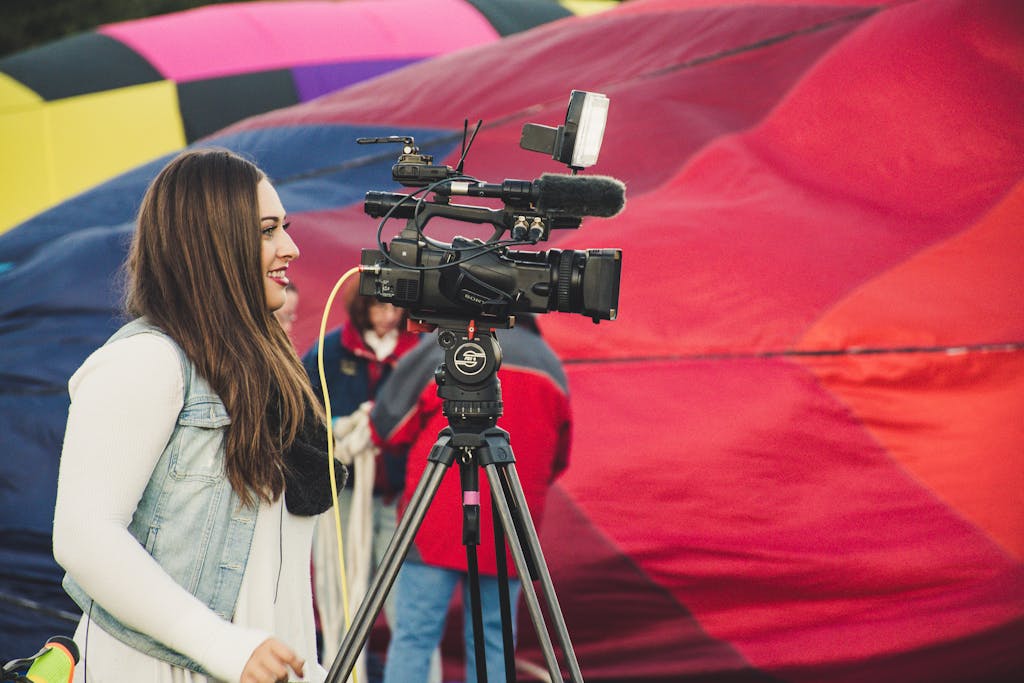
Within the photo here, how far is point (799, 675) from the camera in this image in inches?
117

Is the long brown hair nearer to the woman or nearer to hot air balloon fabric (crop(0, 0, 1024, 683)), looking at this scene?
the woman

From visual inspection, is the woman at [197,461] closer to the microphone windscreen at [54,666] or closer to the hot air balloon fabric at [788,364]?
the microphone windscreen at [54,666]

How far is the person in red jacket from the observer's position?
2502mm

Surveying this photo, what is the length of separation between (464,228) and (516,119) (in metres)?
0.55

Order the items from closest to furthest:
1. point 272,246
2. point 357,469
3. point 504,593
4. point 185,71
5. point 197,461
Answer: point 197,461 → point 272,246 → point 504,593 → point 357,469 → point 185,71

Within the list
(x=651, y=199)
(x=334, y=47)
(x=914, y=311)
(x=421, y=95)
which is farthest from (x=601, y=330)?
(x=334, y=47)

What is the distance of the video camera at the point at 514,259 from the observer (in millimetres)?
1574

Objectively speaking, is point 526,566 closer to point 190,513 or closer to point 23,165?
point 190,513

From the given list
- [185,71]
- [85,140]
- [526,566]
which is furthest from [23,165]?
[526,566]

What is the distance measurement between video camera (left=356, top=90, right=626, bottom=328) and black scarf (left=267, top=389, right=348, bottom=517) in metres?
0.20

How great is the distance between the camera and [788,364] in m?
3.01

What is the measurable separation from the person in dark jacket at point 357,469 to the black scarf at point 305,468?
1253mm

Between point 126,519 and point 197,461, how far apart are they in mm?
Result: 121

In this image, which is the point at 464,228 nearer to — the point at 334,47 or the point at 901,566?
the point at 901,566
